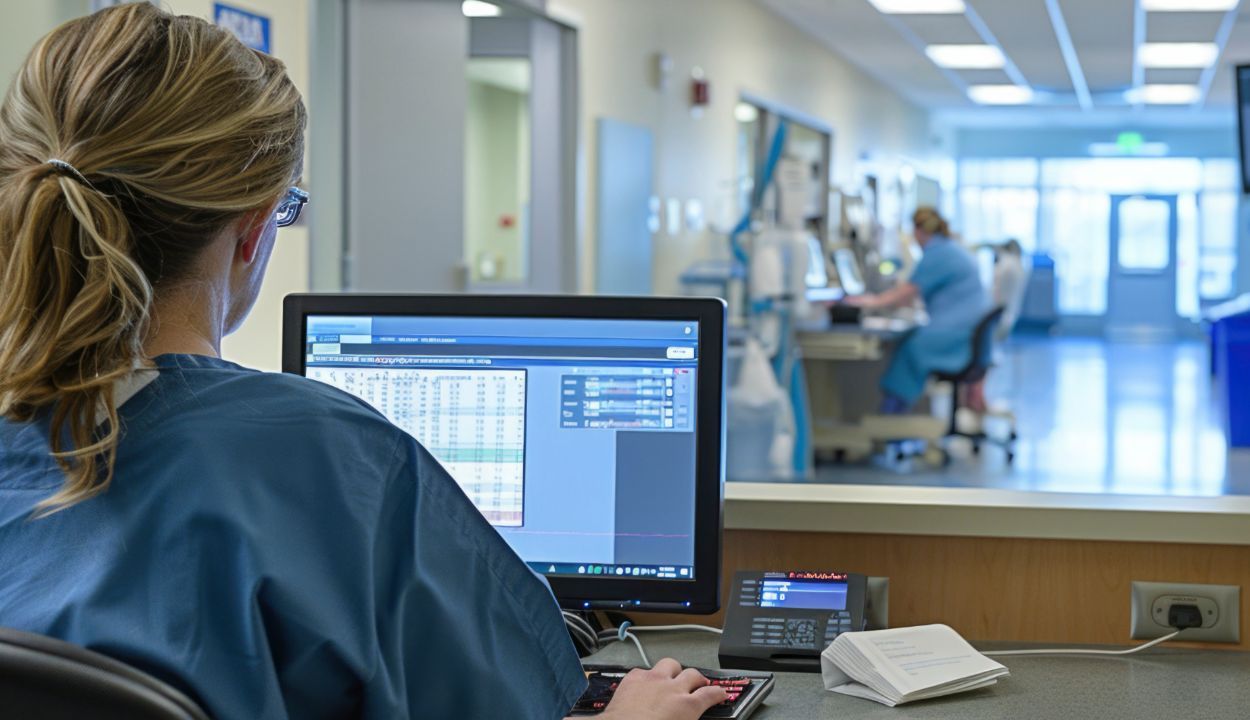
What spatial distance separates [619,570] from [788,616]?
0.70 ft

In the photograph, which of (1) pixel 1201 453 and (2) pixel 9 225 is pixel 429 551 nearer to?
(2) pixel 9 225

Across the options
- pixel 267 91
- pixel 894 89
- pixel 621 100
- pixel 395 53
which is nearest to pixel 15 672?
pixel 267 91

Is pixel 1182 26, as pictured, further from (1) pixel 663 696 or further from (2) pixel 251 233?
(2) pixel 251 233

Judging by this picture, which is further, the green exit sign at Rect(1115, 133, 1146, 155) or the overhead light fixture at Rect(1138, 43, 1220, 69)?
the green exit sign at Rect(1115, 133, 1146, 155)

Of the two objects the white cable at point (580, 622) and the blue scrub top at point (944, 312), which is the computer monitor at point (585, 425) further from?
the blue scrub top at point (944, 312)

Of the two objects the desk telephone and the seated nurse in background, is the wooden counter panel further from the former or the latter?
the seated nurse in background

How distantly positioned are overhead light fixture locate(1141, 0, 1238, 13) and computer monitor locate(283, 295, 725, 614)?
26.7 feet

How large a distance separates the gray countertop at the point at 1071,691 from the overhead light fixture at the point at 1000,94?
12.9 meters

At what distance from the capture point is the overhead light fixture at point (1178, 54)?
35.1 ft

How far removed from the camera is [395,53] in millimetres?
4758

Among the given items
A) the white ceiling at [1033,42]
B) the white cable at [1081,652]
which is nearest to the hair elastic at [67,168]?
the white cable at [1081,652]

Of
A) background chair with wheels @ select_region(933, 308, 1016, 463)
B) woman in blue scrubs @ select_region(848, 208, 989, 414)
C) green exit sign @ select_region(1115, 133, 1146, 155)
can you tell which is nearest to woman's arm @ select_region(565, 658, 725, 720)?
background chair with wheels @ select_region(933, 308, 1016, 463)

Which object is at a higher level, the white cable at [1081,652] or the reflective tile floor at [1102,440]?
the white cable at [1081,652]

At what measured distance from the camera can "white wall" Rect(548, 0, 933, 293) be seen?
663 centimetres
